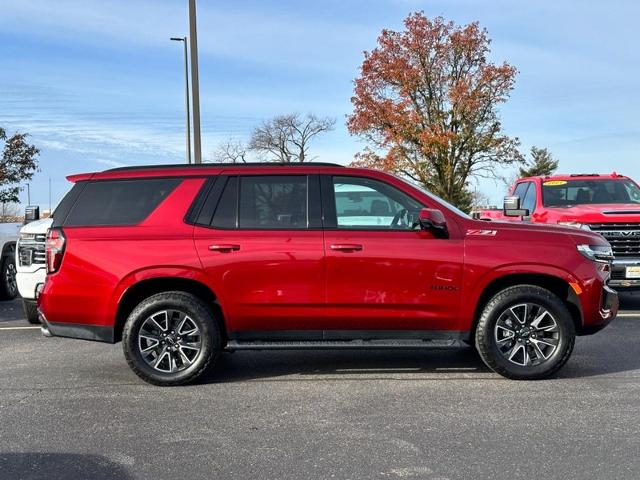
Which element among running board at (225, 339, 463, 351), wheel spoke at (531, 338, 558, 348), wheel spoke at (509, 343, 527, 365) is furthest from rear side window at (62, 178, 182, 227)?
wheel spoke at (531, 338, 558, 348)

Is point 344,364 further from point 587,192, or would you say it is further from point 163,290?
point 587,192

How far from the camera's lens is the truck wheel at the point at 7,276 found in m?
10.8

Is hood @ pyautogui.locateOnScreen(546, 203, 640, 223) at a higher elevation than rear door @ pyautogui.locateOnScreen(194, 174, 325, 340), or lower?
higher

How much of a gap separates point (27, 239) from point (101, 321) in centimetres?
258

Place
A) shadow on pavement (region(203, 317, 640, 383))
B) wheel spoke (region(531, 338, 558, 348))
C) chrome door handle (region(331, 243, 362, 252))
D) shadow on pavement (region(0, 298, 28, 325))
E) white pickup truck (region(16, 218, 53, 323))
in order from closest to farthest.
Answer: chrome door handle (region(331, 243, 362, 252)) < wheel spoke (region(531, 338, 558, 348)) < shadow on pavement (region(203, 317, 640, 383)) < white pickup truck (region(16, 218, 53, 323)) < shadow on pavement (region(0, 298, 28, 325))

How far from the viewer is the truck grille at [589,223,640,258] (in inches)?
357

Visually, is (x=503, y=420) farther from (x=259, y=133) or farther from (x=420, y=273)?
(x=259, y=133)

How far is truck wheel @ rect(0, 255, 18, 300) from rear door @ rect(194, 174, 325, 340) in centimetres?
678

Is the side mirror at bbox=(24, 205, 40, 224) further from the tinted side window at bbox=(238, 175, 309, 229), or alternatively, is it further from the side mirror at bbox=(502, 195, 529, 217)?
the side mirror at bbox=(502, 195, 529, 217)

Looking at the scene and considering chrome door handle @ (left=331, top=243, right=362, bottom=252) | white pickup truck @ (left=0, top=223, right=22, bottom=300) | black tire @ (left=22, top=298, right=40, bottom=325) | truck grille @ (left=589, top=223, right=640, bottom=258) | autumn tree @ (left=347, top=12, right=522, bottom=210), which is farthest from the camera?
autumn tree @ (left=347, top=12, right=522, bottom=210)

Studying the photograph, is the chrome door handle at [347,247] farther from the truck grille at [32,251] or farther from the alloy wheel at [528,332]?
the truck grille at [32,251]

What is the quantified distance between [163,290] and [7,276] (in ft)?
21.5

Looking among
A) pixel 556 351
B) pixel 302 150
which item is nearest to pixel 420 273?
pixel 556 351

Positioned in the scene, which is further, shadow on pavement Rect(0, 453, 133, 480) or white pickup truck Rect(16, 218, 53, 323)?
white pickup truck Rect(16, 218, 53, 323)
